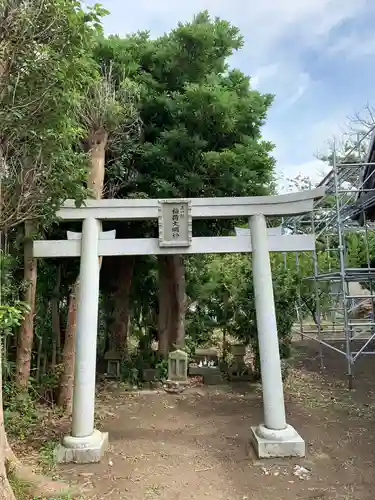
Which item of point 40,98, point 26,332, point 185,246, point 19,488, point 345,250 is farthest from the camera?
point 345,250

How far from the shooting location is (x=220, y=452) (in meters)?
5.19

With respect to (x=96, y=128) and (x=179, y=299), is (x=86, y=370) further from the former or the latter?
(x=179, y=299)

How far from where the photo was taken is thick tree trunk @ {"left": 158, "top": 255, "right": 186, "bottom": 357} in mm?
9594

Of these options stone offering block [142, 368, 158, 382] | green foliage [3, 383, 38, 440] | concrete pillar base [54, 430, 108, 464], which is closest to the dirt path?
concrete pillar base [54, 430, 108, 464]

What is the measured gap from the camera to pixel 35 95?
13.3 feet

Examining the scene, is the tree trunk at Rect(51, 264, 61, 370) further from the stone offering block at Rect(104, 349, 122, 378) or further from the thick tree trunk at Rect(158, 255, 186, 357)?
the thick tree trunk at Rect(158, 255, 186, 357)

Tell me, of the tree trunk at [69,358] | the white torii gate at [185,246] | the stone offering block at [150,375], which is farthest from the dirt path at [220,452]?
the stone offering block at [150,375]

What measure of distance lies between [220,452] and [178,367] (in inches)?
137

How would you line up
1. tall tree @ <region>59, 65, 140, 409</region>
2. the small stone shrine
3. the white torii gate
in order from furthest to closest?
1. the small stone shrine
2. tall tree @ <region>59, 65, 140, 409</region>
3. the white torii gate

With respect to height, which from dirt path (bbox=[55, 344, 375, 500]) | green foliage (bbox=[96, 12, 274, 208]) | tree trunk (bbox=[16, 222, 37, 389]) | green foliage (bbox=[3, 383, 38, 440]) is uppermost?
green foliage (bbox=[96, 12, 274, 208])

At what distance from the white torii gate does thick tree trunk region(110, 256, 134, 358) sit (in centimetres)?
421

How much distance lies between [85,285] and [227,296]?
5090mm

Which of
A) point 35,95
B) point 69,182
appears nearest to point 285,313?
point 69,182

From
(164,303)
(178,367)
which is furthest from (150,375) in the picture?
(164,303)
